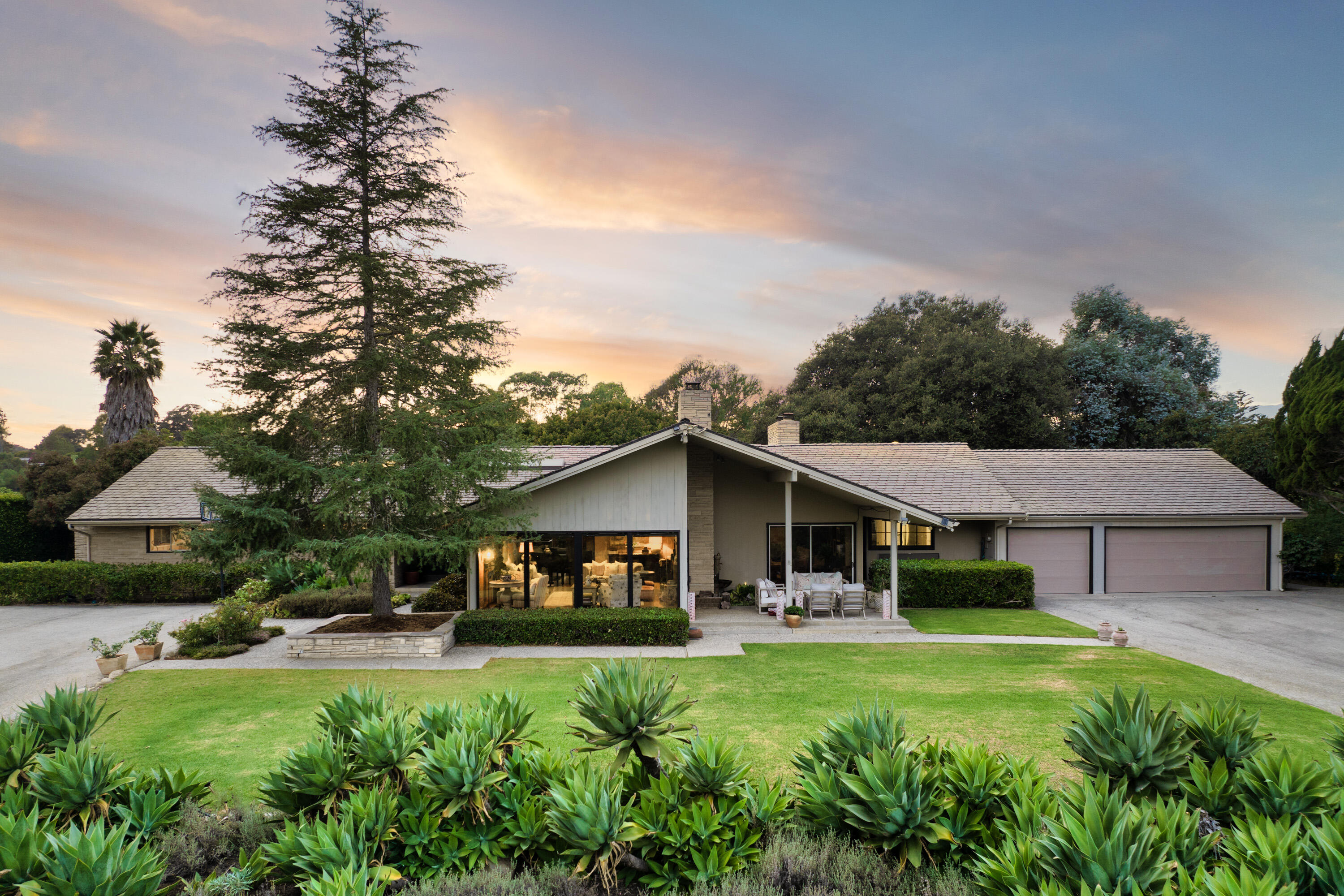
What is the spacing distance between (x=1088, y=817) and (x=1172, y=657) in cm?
1145

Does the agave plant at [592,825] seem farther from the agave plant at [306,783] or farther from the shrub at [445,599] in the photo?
the shrub at [445,599]

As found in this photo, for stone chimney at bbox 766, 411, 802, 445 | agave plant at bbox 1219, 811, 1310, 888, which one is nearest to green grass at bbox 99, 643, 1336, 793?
agave plant at bbox 1219, 811, 1310, 888

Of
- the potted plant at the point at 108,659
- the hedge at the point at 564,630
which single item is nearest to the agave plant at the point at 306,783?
the hedge at the point at 564,630

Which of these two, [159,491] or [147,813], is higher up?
[159,491]

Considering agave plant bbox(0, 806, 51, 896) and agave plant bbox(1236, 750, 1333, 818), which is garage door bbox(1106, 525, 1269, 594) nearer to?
agave plant bbox(1236, 750, 1333, 818)

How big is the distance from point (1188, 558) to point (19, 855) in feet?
83.2

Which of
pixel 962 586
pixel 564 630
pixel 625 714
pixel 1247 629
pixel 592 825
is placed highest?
pixel 625 714

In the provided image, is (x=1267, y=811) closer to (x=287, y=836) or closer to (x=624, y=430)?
(x=287, y=836)

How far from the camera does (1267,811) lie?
3.73 meters

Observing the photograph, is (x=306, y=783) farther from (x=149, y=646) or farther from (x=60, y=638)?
(x=60, y=638)

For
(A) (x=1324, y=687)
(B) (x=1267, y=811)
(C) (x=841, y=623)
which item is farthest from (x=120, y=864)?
(A) (x=1324, y=687)

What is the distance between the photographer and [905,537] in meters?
18.2

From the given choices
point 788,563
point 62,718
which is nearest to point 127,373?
point 62,718

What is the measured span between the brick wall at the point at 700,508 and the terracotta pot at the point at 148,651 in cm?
1178
